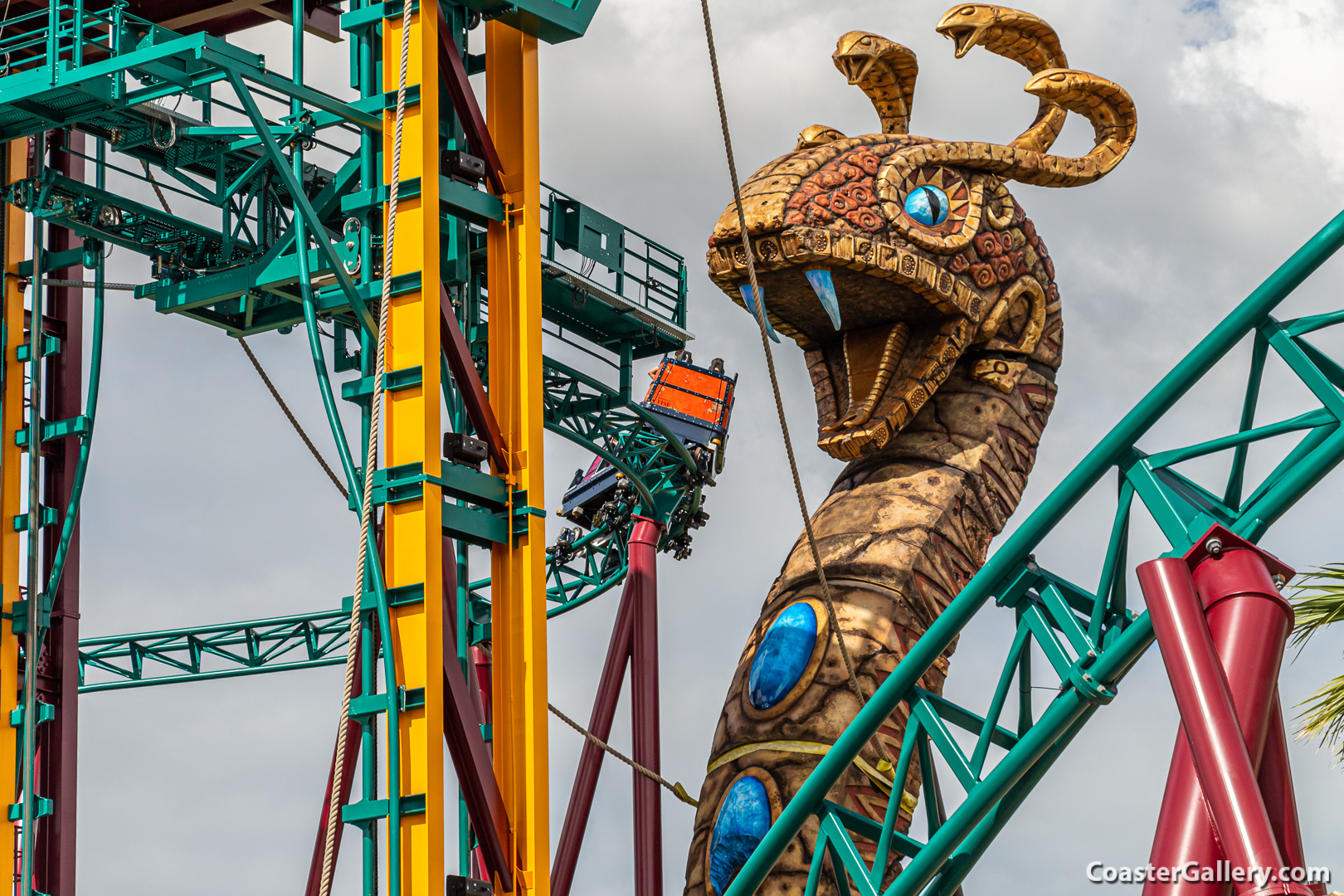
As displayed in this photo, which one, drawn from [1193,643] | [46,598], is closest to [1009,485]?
[1193,643]

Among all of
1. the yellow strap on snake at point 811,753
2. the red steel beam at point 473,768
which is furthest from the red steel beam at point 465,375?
the yellow strap on snake at point 811,753

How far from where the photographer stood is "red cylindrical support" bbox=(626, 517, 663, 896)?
14.0m

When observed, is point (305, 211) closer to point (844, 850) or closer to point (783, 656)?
point (783, 656)

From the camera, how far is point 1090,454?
27.9 ft

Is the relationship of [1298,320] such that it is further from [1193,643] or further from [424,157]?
[424,157]

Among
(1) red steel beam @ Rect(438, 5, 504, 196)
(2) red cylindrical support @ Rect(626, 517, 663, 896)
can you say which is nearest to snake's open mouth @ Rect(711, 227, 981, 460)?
(1) red steel beam @ Rect(438, 5, 504, 196)

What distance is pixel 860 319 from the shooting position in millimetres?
11734

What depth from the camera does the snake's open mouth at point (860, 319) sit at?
11148 mm

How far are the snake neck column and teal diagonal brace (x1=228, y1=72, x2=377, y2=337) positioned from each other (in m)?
2.74

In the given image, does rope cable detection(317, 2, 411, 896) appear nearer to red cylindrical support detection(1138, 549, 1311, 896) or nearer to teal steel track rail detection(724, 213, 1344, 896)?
teal steel track rail detection(724, 213, 1344, 896)

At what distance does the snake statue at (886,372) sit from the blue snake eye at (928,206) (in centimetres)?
1

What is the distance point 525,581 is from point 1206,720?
358 cm

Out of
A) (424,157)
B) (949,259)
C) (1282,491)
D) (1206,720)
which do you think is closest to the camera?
(1206,720)

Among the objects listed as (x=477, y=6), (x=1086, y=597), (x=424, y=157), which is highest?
(x=477, y=6)
